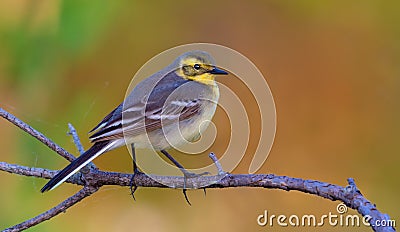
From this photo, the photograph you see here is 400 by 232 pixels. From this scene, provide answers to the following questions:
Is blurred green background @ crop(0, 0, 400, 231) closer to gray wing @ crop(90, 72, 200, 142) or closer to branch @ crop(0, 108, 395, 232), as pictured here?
gray wing @ crop(90, 72, 200, 142)

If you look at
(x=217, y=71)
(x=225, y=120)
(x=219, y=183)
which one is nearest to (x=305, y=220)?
(x=225, y=120)

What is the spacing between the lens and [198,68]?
280 cm

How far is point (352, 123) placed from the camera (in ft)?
11.3

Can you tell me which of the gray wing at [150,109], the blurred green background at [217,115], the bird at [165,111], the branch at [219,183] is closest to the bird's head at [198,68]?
the bird at [165,111]

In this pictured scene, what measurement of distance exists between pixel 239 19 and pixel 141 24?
613mm

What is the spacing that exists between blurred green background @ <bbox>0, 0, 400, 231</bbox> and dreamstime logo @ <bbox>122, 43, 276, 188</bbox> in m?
0.20

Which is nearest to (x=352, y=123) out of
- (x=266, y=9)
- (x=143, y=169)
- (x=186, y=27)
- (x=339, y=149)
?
(x=339, y=149)

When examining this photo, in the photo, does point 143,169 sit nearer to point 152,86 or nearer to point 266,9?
point 152,86

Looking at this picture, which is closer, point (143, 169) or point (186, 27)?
point (143, 169)

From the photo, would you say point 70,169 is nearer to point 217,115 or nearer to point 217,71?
point 217,71

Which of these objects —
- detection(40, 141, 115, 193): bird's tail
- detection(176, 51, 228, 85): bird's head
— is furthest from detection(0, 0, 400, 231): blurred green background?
detection(40, 141, 115, 193): bird's tail

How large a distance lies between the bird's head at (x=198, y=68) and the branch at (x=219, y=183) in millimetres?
745

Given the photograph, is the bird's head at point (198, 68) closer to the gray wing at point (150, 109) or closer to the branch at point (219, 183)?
the gray wing at point (150, 109)

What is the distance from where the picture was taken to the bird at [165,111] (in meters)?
2.28
